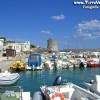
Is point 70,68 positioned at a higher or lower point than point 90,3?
lower

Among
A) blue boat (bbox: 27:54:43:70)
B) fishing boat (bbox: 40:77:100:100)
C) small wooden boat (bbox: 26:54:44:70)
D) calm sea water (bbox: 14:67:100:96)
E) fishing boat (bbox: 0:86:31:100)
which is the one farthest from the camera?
blue boat (bbox: 27:54:43:70)

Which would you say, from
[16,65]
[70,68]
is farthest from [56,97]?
[70,68]

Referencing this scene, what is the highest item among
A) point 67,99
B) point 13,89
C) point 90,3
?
point 90,3

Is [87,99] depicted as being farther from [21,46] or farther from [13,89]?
[21,46]

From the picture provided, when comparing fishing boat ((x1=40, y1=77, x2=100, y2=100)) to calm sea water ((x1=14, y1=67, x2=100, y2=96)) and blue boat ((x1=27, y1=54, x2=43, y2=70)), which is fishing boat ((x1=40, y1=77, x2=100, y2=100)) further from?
blue boat ((x1=27, y1=54, x2=43, y2=70))

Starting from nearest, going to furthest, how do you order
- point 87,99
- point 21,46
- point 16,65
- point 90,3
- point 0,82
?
point 87,99, point 90,3, point 0,82, point 16,65, point 21,46

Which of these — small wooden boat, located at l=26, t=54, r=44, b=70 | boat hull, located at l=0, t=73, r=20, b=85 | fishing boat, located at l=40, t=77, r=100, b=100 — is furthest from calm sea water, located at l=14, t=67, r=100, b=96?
fishing boat, located at l=40, t=77, r=100, b=100

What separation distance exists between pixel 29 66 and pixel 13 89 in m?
44.8

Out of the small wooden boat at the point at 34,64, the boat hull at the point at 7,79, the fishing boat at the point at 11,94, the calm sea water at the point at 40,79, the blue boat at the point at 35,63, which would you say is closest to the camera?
the fishing boat at the point at 11,94

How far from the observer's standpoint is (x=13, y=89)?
682 inches

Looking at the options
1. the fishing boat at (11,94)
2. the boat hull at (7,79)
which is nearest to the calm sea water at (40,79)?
the boat hull at (7,79)

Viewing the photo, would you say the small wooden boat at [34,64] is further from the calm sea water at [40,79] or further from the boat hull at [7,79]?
the boat hull at [7,79]

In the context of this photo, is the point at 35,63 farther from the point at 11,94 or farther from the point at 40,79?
the point at 11,94

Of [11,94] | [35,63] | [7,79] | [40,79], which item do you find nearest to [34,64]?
[35,63]
